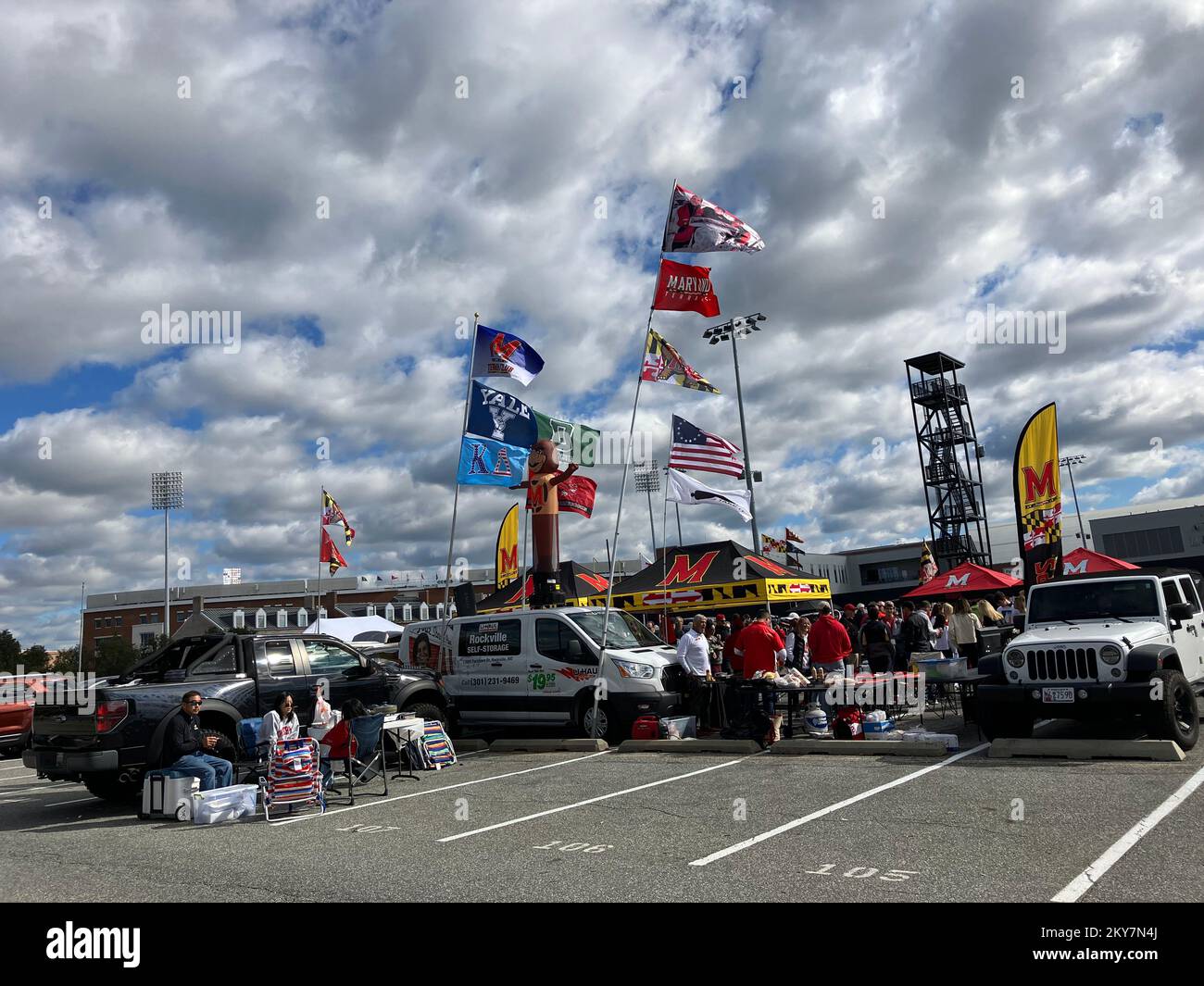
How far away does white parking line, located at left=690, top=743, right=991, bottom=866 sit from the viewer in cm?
634

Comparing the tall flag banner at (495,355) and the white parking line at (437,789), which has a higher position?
the tall flag banner at (495,355)

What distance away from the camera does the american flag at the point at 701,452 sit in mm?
17859

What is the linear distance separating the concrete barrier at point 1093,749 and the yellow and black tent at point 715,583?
13401 millimetres

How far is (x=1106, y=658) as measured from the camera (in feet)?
30.8

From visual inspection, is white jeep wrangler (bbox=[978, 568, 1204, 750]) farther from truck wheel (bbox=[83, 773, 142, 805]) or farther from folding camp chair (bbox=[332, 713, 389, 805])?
truck wheel (bbox=[83, 773, 142, 805])

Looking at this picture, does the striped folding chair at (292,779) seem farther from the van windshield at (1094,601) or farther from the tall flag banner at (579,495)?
the tall flag banner at (579,495)

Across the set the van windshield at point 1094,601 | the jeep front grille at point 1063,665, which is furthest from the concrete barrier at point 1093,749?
the van windshield at point 1094,601

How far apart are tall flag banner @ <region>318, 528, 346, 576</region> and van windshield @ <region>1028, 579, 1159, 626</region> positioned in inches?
1048

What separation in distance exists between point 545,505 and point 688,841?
825 inches

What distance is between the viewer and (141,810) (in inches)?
365

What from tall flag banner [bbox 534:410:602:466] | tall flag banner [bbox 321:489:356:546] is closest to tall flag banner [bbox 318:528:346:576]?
tall flag banner [bbox 321:489:356:546]
